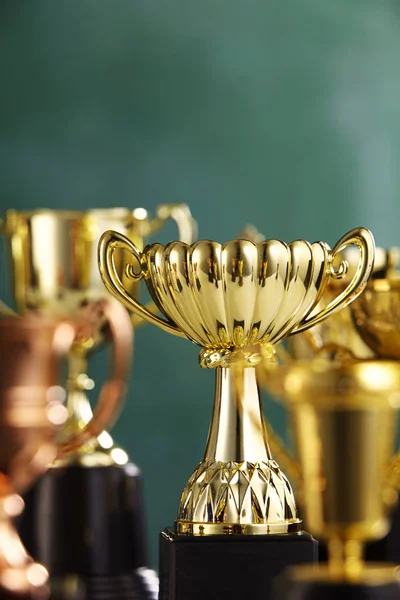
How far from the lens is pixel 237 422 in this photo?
0.62 m

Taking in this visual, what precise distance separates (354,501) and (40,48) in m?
1.35

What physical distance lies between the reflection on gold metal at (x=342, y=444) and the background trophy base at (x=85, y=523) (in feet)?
1.60

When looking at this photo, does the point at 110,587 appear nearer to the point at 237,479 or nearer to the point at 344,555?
the point at 237,479

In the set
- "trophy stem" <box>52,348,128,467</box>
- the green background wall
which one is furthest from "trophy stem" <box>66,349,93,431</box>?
the green background wall

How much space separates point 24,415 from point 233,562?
0.13 meters

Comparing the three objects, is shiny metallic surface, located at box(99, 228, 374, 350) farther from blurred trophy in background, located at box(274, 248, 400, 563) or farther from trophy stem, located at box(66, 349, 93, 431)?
trophy stem, located at box(66, 349, 93, 431)

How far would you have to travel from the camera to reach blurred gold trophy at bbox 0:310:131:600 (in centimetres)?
57

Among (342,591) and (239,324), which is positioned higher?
(239,324)

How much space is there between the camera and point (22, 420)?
0.57 m

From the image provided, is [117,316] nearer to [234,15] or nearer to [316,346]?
[316,346]

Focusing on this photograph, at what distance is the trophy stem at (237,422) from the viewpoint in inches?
24.3

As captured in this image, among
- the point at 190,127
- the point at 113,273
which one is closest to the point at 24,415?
the point at 113,273

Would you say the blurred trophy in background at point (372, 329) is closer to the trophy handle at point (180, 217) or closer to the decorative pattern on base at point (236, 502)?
the decorative pattern on base at point (236, 502)

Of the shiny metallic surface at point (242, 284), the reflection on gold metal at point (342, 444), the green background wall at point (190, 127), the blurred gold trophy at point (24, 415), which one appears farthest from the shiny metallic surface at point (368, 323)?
the green background wall at point (190, 127)
